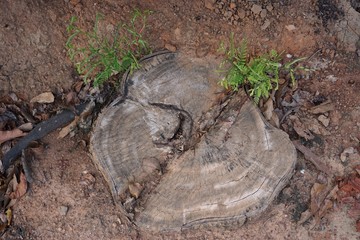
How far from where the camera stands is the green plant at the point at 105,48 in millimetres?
2773

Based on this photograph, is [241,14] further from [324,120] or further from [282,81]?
[324,120]

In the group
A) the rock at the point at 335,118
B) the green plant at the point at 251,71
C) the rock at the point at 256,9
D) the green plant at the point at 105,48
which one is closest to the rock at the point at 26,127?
the green plant at the point at 105,48

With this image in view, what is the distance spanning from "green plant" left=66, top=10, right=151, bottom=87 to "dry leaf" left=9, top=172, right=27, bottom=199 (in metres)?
0.77

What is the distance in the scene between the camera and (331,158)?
9.54ft

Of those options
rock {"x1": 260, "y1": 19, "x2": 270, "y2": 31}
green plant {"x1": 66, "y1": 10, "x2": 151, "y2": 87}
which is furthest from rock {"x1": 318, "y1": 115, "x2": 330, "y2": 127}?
green plant {"x1": 66, "y1": 10, "x2": 151, "y2": 87}

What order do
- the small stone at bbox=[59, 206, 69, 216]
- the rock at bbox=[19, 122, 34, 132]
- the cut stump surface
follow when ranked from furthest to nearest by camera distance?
the rock at bbox=[19, 122, 34, 132] → the small stone at bbox=[59, 206, 69, 216] → the cut stump surface

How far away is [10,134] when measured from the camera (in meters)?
2.85

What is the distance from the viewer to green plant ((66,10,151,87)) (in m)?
2.77

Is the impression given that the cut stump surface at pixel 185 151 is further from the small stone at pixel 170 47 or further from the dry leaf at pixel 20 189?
the dry leaf at pixel 20 189

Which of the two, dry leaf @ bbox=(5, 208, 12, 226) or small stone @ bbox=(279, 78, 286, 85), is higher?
dry leaf @ bbox=(5, 208, 12, 226)

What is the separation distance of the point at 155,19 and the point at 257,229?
1.57 metres

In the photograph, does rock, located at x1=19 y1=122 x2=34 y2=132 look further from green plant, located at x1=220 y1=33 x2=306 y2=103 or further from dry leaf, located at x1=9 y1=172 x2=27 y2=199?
green plant, located at x1=220 y1=33 x2=306 y2=103

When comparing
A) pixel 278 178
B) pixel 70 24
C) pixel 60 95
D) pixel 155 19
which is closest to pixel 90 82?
pixel 60 95

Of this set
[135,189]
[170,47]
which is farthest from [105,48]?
[135,189]
